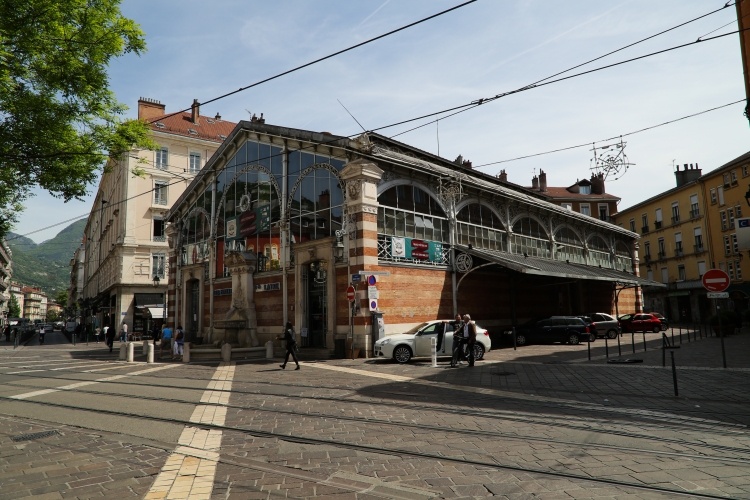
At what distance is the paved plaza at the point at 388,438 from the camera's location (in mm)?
4969

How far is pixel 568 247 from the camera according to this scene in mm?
34281

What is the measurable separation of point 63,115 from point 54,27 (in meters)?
2.49

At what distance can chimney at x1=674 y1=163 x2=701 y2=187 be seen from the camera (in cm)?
5072

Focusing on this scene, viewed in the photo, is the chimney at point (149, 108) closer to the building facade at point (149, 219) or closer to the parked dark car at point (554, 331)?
the building facade at point (149, 219)

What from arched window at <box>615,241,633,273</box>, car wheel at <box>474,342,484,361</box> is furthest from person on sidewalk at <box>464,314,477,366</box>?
arched window at <box>615,241,633,273</box>

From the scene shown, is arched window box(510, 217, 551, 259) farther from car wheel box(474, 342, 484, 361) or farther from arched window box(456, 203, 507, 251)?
car wheel box(474, 342, 484, 361)

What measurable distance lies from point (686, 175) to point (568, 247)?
1047 inches

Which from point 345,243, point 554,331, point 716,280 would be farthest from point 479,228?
point 716,280

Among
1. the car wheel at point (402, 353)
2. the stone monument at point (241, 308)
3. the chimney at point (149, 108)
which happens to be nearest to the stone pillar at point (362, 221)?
the car wheel at point (402, 353)

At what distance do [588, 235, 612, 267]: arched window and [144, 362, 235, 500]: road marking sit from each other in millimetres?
34288

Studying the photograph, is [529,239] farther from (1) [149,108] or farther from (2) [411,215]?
(1) [149,108]

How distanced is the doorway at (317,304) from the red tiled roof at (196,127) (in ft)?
98.3

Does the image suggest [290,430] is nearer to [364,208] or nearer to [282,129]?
[364,208]

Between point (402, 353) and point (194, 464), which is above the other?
point (402, 353)
